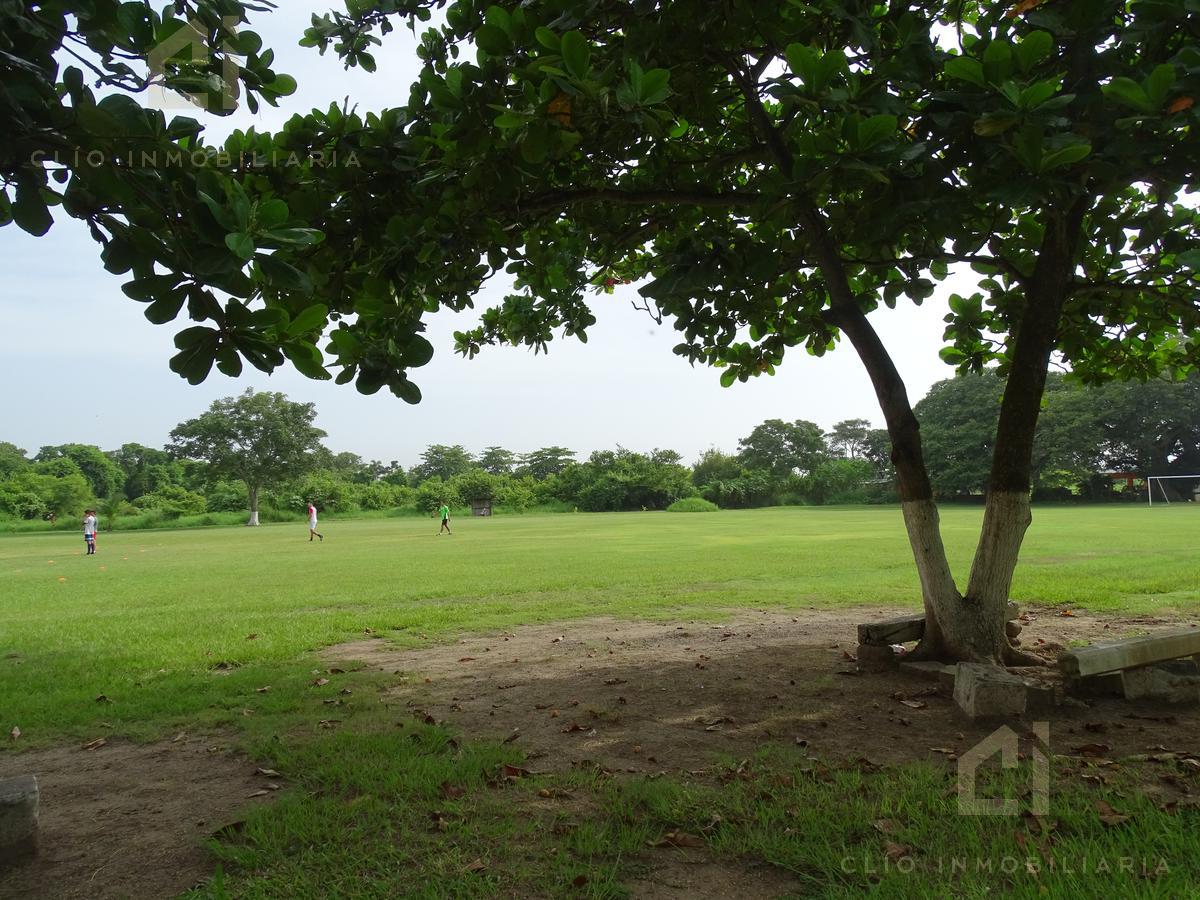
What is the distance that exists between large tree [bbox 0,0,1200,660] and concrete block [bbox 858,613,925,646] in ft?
0.73

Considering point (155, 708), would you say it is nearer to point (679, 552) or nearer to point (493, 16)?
point (493, 16)

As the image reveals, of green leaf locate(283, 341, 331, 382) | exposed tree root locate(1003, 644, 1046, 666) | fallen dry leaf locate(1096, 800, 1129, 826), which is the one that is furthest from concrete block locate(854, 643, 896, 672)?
green leaf locate(283, 341, 331, 382)

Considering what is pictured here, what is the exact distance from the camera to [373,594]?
11484 millimetres

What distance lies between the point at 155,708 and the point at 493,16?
4.86 metres

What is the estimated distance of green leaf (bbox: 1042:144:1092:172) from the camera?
283 centimetres

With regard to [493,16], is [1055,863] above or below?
below

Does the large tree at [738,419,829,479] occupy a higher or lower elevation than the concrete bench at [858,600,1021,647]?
higher

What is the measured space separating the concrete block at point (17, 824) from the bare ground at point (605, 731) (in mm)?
65

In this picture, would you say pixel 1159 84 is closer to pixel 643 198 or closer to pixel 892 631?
pixel 643 198

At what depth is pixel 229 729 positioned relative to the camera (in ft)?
15.2

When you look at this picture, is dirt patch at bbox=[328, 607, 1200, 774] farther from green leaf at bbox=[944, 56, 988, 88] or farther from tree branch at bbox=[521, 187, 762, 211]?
tree branch at bbox=[521, 187, 762, 211]

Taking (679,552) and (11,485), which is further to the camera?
(11,485)

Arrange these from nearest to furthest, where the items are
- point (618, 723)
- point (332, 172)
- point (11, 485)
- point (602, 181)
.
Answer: point (332, 172) → point (618, 723) → point (602, 181) → point (11, 485)

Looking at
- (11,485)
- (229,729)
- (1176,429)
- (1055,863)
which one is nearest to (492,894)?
(1055,863)
